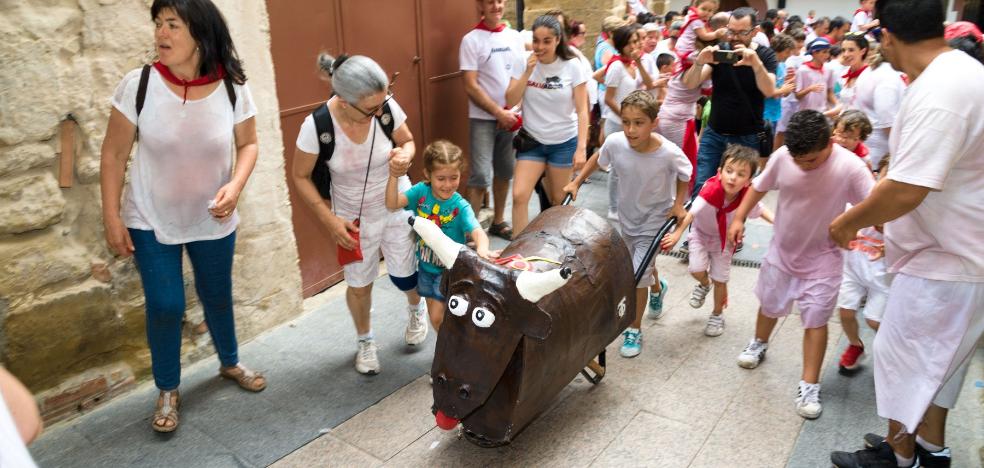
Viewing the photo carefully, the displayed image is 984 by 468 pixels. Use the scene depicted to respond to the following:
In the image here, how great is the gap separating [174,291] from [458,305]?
1480 millimetres

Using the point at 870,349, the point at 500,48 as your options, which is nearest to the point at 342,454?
the point at 870,349

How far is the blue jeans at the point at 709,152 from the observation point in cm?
562

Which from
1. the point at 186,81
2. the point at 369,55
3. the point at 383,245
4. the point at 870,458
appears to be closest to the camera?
the point at 870,458

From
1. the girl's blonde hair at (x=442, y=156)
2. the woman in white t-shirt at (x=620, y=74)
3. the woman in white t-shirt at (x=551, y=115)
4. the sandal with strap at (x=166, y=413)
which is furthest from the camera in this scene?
the woman in white t-shirt at (x=620, y=74)

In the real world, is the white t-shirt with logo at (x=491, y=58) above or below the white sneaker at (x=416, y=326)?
above

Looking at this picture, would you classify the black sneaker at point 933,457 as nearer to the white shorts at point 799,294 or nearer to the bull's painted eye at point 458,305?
the white shorts at point 799,294

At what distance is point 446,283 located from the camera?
116 inches

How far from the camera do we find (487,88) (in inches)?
227

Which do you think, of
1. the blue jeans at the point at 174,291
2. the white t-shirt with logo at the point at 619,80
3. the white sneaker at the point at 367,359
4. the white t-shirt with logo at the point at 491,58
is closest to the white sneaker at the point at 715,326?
the white sneaker at the point at 367,359

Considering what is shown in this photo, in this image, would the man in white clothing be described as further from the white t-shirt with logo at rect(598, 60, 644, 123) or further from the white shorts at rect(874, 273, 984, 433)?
the white t-shirt with logo at rect(598, 60, 644, 123)

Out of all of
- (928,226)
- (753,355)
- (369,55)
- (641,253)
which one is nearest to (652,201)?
(641,253)

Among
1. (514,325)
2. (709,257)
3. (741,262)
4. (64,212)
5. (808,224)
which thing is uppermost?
(64,212)

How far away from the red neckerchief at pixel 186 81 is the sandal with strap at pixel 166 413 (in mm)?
1470

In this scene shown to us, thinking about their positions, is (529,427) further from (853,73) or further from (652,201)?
(853,73)
